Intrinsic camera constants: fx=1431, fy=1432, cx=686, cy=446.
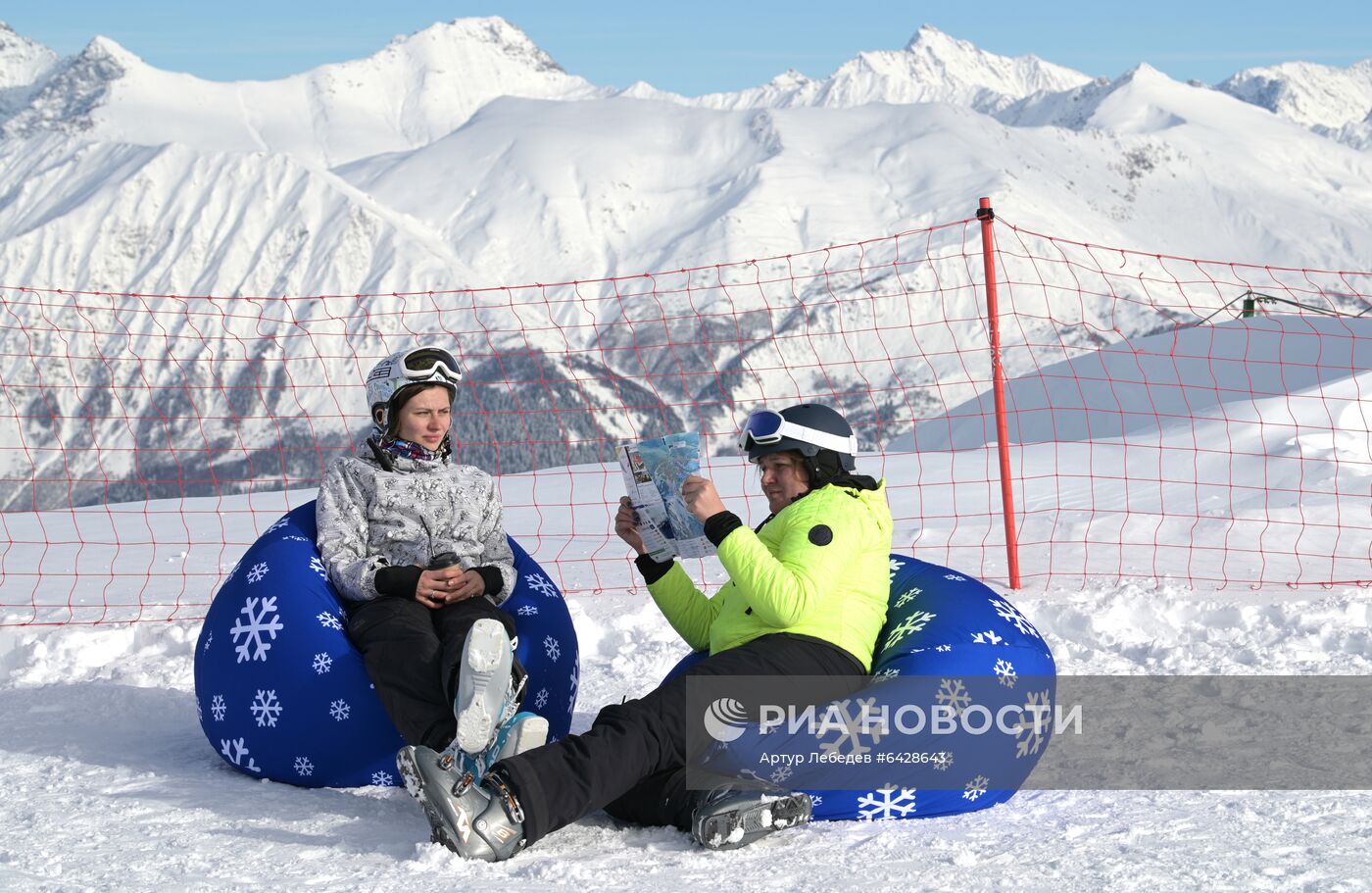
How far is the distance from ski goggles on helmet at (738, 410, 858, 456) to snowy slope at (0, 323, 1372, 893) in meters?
0.95

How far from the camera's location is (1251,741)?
13.4 ft

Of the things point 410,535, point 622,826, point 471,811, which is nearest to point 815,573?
point 622,826

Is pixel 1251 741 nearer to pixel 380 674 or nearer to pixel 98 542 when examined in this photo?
pixel 380 674

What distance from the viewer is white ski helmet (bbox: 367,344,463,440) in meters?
4.15

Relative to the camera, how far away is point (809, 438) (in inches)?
145

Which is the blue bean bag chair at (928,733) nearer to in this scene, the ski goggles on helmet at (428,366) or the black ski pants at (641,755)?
the black ski pants at (641,755)

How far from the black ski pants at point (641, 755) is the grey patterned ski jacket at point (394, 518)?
36.5 inches

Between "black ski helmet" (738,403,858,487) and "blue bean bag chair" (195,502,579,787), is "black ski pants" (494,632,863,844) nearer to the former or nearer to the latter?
"black ski helmet" (738,403,858,487)

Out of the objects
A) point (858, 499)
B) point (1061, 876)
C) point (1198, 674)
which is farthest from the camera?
point (1198, 674)

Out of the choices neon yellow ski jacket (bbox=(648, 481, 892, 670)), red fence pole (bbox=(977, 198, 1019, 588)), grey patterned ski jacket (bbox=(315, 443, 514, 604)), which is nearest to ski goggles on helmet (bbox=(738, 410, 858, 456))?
neon yellow ski jacket (bbox=(648, 481, 892, 670))

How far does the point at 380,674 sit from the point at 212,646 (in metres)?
0.67

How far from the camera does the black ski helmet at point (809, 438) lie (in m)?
3.67

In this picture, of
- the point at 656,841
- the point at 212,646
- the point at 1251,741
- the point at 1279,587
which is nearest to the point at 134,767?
the point at 212,646

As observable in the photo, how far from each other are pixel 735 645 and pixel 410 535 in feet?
3.51
